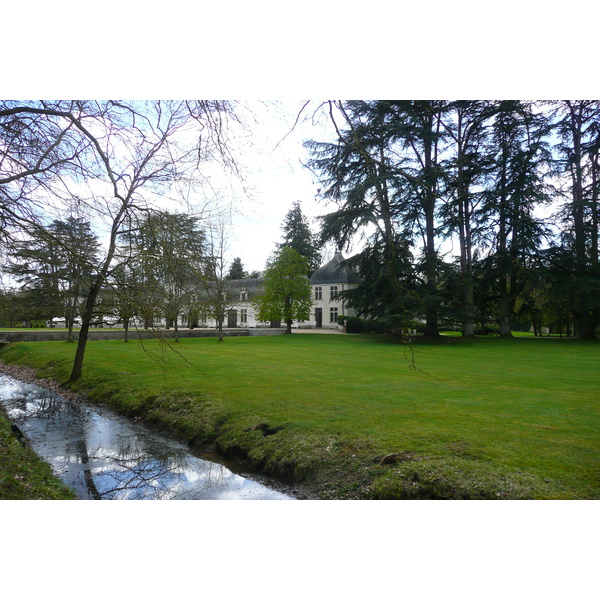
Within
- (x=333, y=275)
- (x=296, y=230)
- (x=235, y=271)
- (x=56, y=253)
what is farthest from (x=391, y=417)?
(x=296, y=230)

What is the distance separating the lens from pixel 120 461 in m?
6.06

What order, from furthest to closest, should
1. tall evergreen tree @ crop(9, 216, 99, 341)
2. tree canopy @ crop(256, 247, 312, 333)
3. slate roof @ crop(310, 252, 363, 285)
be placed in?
slate roof @ crop(310, 252, 363, 285) → tree canopy @ crop(256, 247, 312, 333) → tall evergreen tree @ crop(9, 216, 99, 341)

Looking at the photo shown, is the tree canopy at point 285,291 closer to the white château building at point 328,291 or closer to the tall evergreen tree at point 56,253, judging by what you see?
the white château building at point 328,291

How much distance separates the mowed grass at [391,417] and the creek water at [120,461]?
1.40 ft

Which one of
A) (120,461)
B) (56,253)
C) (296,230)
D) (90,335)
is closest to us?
(56,253)

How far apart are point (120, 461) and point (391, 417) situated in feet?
12.7

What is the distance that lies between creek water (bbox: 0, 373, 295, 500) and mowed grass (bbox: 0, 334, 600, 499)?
43cm

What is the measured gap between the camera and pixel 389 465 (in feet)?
15.5

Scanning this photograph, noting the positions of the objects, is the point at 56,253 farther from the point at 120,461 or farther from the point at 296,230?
the point at 296,230

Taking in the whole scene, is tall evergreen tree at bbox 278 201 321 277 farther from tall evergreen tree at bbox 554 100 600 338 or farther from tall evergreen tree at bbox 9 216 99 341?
tall evergreen tree at bbox 9 216 99 341

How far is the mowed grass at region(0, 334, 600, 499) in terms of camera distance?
4.36 m

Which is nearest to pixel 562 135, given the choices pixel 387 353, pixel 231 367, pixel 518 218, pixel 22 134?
pixel 518 218

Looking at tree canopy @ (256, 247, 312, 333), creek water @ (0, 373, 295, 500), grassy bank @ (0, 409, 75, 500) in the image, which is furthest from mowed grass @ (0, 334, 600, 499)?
tree canopy @ (256, 247, 312, 333)
